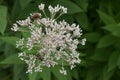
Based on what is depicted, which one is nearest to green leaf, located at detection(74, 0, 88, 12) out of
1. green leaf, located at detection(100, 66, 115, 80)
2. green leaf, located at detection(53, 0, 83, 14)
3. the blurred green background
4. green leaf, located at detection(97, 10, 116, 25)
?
the blurred green background

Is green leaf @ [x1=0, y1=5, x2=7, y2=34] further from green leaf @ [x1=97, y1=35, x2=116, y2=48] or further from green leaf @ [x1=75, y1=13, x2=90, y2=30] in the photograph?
green leaf @ [x1=97, y1=35, x2=116, y2=48]

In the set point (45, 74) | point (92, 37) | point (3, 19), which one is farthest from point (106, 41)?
point (3, 19)

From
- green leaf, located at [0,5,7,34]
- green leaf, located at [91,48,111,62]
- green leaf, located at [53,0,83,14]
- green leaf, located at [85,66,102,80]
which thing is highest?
green leaf, located at [53,0,83,14]

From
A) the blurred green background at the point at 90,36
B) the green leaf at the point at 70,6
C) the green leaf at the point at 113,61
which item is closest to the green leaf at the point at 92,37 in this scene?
the blurred green background at the point at 90,36

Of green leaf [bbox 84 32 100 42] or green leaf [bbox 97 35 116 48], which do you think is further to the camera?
green leaf [bbox 84 32 100 42]

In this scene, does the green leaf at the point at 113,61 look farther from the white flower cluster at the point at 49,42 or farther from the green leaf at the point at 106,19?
the white flower cluster at the point at 49,42

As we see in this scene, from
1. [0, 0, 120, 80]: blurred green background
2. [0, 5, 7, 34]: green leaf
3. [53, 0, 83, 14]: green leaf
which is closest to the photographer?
[0, 5, 7, 34]: green leaf

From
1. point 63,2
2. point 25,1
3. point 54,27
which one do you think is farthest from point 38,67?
point 63,2
